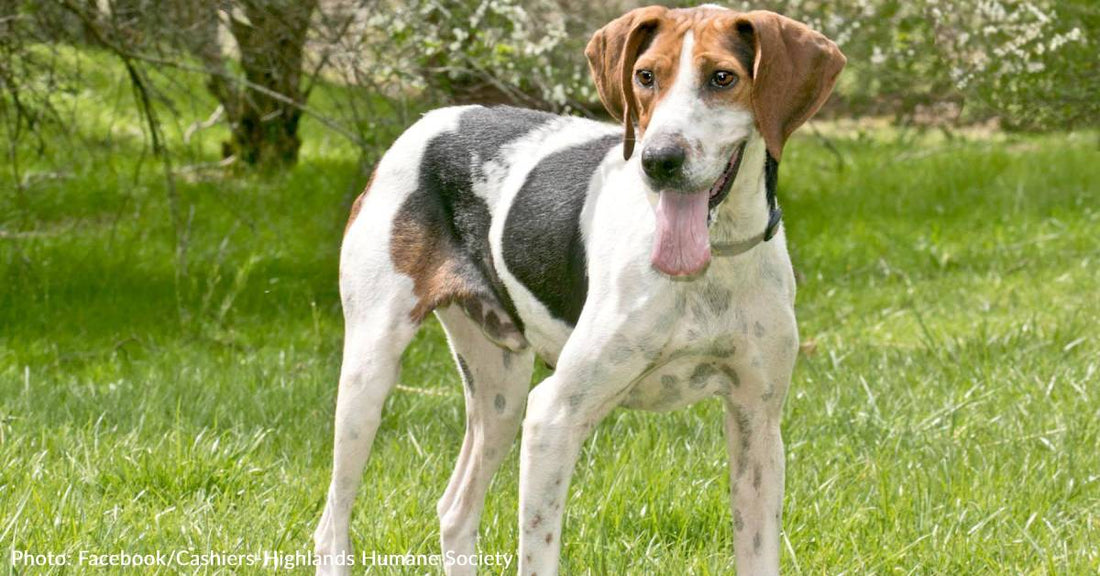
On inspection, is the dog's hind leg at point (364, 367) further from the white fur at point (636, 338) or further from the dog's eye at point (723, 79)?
the dog's eye at point (723, 79)

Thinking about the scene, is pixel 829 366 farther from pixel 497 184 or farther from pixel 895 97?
pixel 895 97

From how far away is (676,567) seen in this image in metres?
4.31

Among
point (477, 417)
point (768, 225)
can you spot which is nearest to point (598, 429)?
point (477, 417)

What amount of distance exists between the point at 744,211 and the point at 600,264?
39cm

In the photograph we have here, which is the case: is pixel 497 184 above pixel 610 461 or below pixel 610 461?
above

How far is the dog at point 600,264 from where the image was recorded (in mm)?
3508

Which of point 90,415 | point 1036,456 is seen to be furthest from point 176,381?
point 1036,456

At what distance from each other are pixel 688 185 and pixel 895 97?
1384cm

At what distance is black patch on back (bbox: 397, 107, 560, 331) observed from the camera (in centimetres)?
432

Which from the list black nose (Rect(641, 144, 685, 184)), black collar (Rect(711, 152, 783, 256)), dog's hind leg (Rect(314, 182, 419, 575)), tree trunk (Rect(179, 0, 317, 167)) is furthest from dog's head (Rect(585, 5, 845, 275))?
tree trunk (Rect(179, 0, 317, 167))

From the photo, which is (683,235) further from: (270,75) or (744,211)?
(270,75)

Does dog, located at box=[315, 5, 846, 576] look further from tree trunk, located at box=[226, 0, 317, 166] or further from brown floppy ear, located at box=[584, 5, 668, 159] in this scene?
tree trunk, located at box=[226, 0, 317, 166]

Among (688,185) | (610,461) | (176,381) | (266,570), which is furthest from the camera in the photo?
(176,381)

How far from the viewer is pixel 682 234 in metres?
3.52
